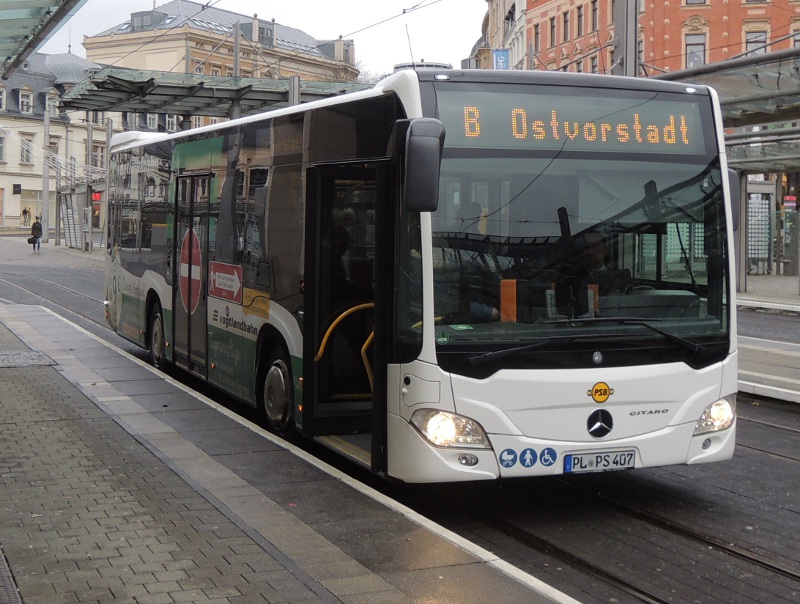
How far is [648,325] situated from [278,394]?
3393 mm

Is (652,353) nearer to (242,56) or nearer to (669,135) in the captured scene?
(669,135)

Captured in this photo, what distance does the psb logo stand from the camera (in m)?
7.05

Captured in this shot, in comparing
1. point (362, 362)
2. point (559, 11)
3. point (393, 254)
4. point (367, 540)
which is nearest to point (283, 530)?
point (367, 540)

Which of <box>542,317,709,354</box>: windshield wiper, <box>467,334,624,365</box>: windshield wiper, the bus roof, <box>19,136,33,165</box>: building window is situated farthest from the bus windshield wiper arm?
<box>19,136,33,165</box>: building window

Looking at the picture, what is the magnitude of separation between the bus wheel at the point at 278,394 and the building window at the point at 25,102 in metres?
90.9

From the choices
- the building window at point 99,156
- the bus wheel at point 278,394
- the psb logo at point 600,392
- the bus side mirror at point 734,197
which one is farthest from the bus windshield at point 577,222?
the building window at point 99,156

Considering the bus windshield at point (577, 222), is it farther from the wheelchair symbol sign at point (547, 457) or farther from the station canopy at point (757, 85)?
the station canopy at point (757, 85)

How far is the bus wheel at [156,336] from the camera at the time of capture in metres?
13.6

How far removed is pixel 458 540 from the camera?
613 centimetres

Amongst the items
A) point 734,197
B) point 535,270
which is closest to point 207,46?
point 734,197

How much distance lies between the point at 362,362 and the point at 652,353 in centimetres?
226

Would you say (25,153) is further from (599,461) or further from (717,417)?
(599,461)

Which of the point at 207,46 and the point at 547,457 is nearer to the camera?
the point at 547,457

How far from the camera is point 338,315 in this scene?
848 cm
